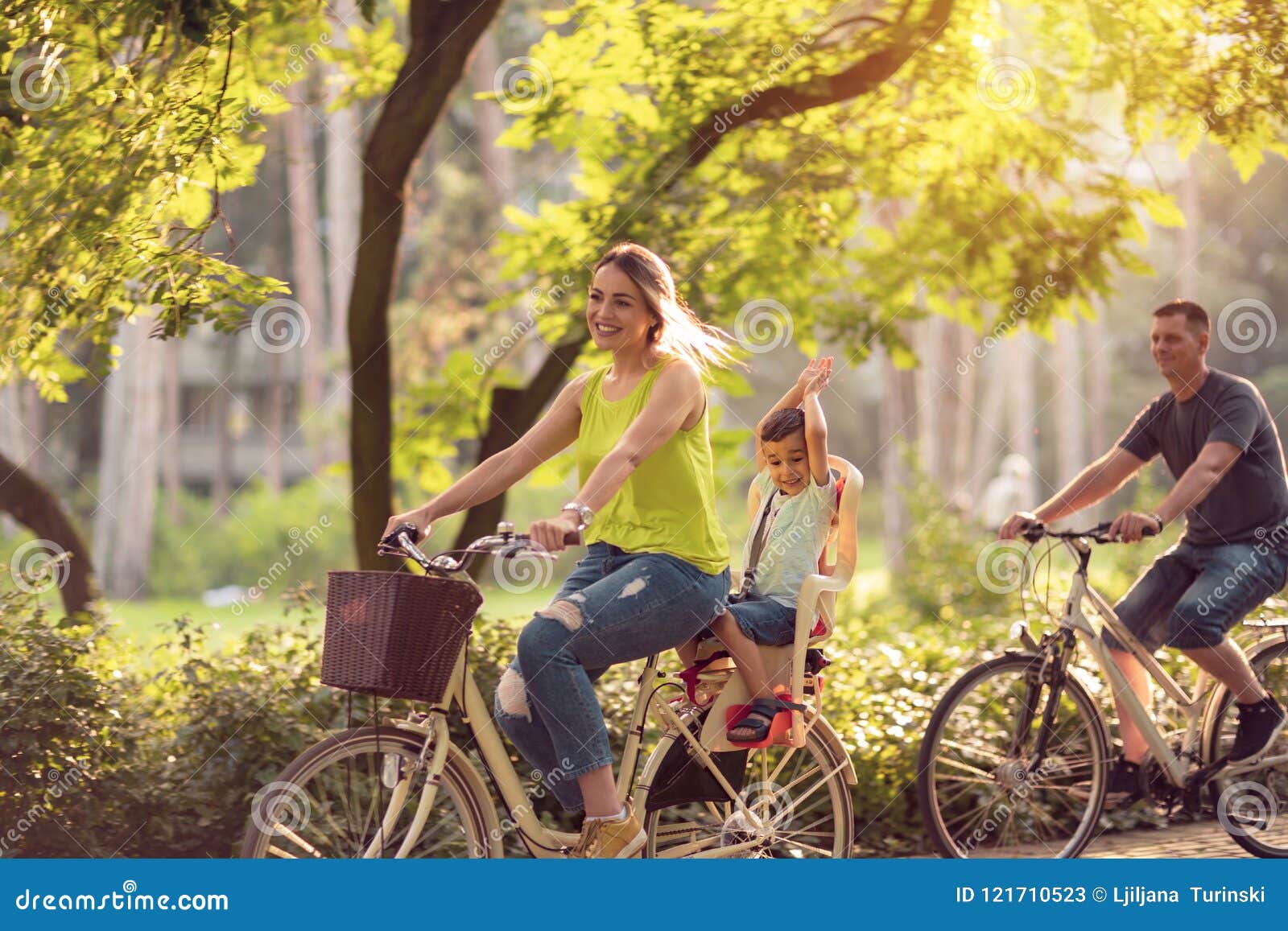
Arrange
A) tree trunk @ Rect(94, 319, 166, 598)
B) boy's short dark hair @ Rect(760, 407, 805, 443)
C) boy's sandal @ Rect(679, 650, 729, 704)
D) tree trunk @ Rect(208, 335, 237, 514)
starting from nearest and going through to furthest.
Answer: boy's sandal @ Rect(679, 650, 729, 704), boy's short dark hair @ Rect(760, 407, 805, 443), tree trunk @ Rect(94, 319, 166, 598), tree trunk @ Rect(208, 335, 237, 514)

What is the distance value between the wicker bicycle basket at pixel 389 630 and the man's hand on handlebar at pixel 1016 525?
81.4 inches

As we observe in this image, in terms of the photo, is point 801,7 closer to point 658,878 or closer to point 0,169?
point 0,169

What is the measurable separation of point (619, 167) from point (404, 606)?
4.47 metres

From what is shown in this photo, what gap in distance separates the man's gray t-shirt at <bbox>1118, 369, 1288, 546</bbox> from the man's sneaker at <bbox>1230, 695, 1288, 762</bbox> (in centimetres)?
63

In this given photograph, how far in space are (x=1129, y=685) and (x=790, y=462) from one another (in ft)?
5.25

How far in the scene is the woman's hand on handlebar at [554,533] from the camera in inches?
142

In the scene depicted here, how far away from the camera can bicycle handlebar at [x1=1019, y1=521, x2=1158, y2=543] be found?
16.2ft

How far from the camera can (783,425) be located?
15.1 ft

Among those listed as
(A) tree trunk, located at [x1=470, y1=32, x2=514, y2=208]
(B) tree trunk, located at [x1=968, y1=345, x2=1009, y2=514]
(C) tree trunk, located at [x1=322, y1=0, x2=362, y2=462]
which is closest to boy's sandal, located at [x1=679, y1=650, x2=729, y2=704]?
(A) tree trunk, located at [x1=470, y1=32, x2=514, y2=208]

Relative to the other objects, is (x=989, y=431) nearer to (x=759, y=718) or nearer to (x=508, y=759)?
(x=759, y=718)

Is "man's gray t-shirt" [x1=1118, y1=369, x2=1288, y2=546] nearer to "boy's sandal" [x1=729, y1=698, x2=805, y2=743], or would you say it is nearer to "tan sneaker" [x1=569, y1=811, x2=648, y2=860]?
"boy's sandal" [x1=729, y1=698, x2=805, y2=743]

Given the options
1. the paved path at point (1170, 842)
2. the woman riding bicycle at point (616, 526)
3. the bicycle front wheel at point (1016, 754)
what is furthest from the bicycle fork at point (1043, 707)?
the woman riding bicycle at point (616, 526)

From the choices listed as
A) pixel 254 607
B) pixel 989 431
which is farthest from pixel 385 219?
pixel 989 431

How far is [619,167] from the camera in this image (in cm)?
773
